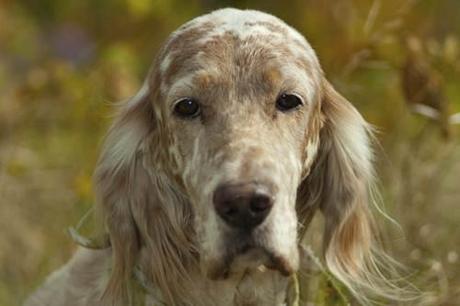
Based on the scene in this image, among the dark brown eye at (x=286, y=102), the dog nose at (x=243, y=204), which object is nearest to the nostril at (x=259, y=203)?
the dog nose at (x=243, y=204)

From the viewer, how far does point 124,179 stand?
4523 millimetres

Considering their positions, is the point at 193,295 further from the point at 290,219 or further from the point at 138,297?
the point at 290,219

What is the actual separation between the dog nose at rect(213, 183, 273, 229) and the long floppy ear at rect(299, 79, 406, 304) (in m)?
0.73

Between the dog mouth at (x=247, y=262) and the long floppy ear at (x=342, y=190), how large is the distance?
55 centimetres

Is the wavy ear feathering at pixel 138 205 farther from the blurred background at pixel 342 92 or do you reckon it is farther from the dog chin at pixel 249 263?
the blurred background at pixel 342 92

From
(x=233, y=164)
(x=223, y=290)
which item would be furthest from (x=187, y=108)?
(x=223, y=290)

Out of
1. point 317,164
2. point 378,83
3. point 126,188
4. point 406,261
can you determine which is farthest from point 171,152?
point 378,83

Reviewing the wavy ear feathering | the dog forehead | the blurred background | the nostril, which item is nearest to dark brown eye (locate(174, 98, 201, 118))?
the dog forehead

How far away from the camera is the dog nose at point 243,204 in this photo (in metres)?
3.77

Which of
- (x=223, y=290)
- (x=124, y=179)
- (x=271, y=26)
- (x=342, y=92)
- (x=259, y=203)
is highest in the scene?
(x=271, y=26)

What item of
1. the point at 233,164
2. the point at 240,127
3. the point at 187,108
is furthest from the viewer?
the point at 187,108

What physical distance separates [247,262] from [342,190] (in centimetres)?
76

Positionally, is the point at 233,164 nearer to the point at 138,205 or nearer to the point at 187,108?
the point at 187,108

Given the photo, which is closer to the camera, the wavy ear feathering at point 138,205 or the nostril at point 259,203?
the nostril at point 259,203
